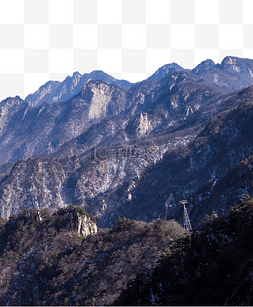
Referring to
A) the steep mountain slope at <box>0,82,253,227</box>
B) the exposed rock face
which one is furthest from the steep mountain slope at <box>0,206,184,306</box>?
the steep mountain slope at <box>0,82,253,227</box>

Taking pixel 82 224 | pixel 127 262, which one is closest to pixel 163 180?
pixel 82 224

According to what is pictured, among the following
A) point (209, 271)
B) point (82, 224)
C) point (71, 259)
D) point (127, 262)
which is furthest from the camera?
point (82, 224)

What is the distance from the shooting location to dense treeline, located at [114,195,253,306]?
2166 cm

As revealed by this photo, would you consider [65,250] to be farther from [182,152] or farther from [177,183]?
[182,152]

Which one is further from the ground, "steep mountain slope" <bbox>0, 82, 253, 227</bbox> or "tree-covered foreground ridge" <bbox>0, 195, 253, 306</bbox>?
"steep mountain slope" <bbox>0, 82, 253, 227</bbox>

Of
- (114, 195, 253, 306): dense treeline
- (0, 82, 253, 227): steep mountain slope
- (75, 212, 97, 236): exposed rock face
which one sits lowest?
(114, 195, 253, 306): dense treeline

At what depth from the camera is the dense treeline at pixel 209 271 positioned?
21656mm

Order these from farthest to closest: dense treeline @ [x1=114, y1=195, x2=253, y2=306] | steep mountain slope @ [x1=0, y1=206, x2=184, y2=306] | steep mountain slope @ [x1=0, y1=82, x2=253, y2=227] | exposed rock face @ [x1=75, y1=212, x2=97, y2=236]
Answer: steep mountain slope @ [x1=0, y1=82, x2=253, y2=227]
exposed rock face @ [x1=75, y1=212, x2=97, y2=236]
steep mountain slope @ [x1=0, y1=206, x2=184, y2=306]
dense treeline @ [x1=114, y1=195, x2=253, y2=306]

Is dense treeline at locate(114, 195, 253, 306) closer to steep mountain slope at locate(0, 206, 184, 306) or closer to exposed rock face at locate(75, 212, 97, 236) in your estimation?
steep mountain slope at locate(0, 206, 184, 306)

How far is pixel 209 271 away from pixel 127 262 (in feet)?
101

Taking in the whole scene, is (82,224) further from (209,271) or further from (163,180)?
(163,180)

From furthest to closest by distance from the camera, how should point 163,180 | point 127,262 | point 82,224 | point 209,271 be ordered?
point 163,180 → point 82,224 → point 127,262 → point 209,271

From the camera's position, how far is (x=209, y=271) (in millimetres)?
26094

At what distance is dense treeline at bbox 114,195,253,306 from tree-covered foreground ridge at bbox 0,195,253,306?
0.09 m
